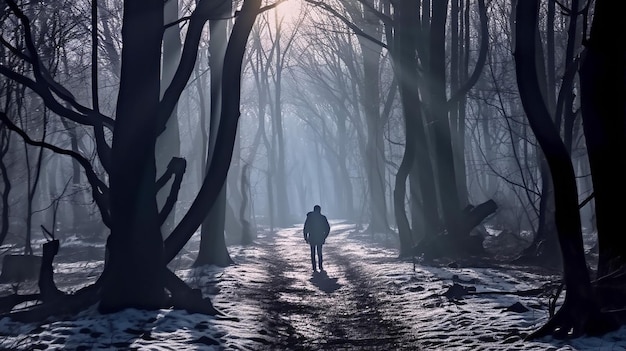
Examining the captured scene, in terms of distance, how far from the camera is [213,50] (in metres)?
19.3

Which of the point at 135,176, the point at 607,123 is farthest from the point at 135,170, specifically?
the point at 607,123

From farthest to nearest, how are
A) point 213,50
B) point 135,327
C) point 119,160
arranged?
1. point 213,50
2. point 119,160
3. point 135,327

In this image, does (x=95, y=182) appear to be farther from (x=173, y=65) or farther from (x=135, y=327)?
(x=173, y=65)

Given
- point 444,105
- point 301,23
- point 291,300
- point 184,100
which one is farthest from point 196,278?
point 184,100

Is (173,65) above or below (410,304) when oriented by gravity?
above

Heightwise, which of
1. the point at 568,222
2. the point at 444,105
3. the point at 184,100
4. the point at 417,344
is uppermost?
the point at 184,100

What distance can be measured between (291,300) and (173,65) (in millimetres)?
12295

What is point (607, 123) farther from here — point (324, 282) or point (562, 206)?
point (324, 282)

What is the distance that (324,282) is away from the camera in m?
16.0

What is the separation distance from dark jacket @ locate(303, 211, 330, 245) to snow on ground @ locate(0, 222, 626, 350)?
313 centimetres

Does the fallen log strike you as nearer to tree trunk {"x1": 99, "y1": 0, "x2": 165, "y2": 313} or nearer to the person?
the person

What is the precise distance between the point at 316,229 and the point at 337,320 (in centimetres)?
867

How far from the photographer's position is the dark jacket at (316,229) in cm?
1915

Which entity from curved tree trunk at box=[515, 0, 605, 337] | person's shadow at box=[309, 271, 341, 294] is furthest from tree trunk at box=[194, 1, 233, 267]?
curved tree trunk at box=[515, 0, 605, 337]
